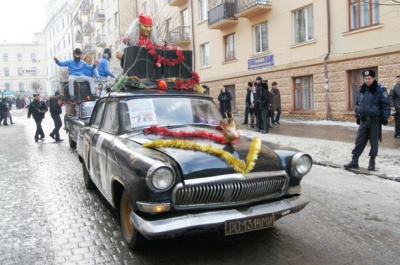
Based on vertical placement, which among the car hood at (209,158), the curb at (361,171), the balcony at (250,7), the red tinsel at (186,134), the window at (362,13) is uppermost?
the balcony at (250,7)

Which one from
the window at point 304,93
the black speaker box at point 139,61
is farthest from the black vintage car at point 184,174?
the window at point 304,93

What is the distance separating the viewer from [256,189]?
3623mm

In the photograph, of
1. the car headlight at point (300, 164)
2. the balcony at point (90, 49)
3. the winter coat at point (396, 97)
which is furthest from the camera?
the balcony at point (90, 49)

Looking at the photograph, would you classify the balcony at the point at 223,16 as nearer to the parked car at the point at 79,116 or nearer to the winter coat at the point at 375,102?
the parked car at the point at 79,116

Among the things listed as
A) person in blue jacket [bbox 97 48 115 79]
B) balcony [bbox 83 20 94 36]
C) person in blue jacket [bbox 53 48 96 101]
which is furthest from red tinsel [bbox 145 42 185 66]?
balcony [bbox 83 20 94 36]

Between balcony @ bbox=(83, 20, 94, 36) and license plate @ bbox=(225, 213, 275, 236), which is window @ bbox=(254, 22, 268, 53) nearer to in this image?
license plate @ bbox=(225, 213, 275, 236)

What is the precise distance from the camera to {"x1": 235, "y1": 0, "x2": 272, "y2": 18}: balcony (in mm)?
18922

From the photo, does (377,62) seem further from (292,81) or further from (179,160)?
(179,160)

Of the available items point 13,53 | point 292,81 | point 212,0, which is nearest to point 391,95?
point 292,81

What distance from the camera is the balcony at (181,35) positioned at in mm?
26219

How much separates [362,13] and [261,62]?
6.19 m

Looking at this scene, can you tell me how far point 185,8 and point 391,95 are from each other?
19.4 meters

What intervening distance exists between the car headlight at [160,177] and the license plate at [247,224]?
0.62 m

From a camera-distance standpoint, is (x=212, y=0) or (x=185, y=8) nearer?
(x=212, y=0)
